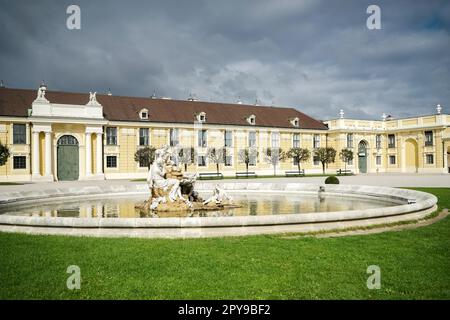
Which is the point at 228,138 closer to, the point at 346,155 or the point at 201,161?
the point at 201,161

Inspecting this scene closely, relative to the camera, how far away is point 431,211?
43.6ft

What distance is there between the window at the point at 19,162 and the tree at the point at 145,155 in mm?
12035

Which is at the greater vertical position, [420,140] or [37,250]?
[420,140]

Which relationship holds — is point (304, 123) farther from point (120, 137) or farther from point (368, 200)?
point (368, 200)

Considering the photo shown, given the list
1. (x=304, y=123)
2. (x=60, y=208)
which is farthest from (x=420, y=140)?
(x=60, y=208)

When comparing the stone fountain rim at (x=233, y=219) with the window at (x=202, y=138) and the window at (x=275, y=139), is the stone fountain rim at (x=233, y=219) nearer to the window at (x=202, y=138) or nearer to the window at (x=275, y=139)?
the window at (x=202, y=138)

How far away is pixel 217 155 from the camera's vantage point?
50031 millimetres

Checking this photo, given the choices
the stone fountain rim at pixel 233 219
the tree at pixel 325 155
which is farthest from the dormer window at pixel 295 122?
the stone fountain rim at pixel 233 219

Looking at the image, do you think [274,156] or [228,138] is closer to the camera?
[228,138]

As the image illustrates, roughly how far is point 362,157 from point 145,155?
36.7 metres

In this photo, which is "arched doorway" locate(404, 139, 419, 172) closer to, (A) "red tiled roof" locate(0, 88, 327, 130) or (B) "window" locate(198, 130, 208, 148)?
(A) "red tiled roof" locate(0, 88, 327, 130)

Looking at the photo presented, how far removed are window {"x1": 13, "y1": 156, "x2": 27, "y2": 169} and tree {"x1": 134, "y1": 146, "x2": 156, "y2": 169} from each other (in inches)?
474

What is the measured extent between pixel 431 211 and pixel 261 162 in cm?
4159

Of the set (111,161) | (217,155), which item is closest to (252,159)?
(217,155)
